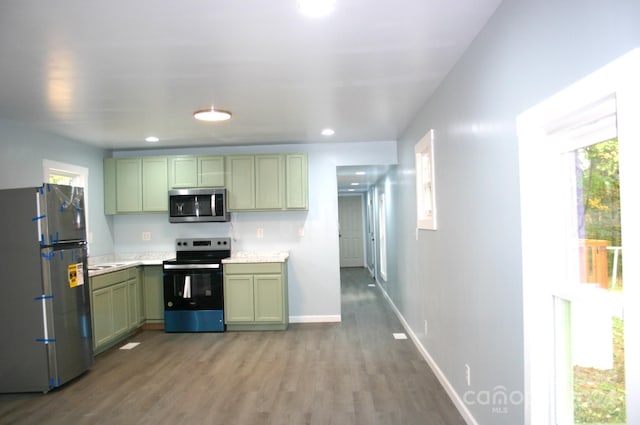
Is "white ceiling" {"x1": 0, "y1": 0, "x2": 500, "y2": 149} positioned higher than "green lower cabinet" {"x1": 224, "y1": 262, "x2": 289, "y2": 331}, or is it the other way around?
"white ceiling" {"x1": 0, "y1": 0, "x2": 500, "y2": 149}

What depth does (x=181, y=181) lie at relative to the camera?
522 centimetres

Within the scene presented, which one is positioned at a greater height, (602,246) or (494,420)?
(602,246)

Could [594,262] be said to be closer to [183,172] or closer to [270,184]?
[270,184]

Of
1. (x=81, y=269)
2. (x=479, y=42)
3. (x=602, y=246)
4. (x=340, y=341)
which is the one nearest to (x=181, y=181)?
(x=81, y=269)

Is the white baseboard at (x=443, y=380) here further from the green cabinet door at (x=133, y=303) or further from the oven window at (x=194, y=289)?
the green cabinet door at (x=133, y=303)

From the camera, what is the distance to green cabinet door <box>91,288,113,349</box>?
4.09 m

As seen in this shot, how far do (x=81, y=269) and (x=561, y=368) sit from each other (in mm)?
3725

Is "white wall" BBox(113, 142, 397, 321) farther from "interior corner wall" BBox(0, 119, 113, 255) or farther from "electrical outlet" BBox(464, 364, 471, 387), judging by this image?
"electrical outlet" BBox(464, 364, 471, 387)

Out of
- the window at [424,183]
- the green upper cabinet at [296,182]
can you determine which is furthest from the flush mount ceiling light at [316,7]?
the green upper cabinet at [296,182]

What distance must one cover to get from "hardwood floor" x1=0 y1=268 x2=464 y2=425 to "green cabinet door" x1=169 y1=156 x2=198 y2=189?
192cm

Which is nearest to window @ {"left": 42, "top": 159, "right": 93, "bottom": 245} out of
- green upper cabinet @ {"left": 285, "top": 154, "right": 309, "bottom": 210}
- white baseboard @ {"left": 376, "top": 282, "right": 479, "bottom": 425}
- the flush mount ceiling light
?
green upper cabinet @ {"left": 285, "top": 154, "right": 309, "bottom": 210}

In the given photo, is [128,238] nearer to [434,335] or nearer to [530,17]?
[434,335]

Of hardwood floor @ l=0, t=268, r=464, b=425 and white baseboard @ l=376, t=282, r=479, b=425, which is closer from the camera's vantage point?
white baseboard @ l=376, t=282, r=479, b=425

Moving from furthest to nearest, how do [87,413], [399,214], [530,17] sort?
1. [399,214]
2. [87,413]
3. [530,17]
